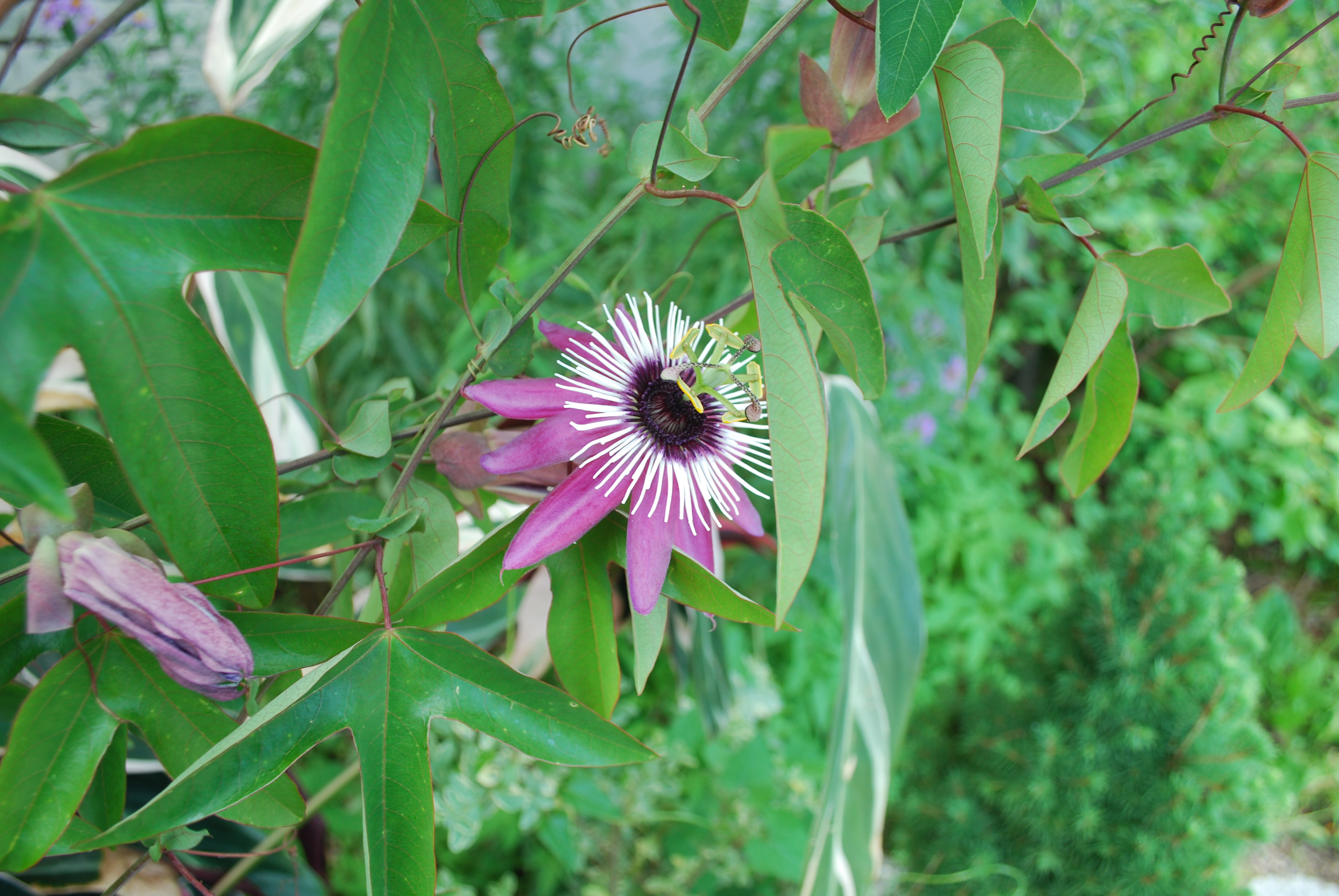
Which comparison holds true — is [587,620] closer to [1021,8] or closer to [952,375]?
[1021,8]

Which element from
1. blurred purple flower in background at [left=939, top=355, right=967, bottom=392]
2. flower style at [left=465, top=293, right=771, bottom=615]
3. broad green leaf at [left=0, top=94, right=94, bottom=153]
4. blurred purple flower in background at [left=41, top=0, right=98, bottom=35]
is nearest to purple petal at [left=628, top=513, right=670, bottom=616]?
flower style at [left=465, top=293, right=771, bottom=615]

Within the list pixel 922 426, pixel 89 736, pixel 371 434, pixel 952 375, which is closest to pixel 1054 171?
pixel 371 434

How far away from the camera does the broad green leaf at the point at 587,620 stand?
259 millimetres

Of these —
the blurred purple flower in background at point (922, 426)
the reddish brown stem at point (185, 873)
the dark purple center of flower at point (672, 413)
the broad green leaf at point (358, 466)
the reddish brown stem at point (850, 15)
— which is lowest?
the reddish brown stem at point (185, 873)

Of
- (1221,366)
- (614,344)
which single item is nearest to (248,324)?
(614,344)

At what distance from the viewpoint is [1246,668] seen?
832 mm

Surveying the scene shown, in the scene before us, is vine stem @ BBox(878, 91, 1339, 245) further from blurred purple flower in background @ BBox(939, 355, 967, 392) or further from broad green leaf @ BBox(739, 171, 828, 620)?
blurred purple flower in background @ BBox(939, 355, 967, 392)

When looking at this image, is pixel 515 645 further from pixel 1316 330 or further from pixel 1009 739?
pixel 1009 739

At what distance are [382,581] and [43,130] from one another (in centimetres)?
18

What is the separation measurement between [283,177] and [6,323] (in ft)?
0.21

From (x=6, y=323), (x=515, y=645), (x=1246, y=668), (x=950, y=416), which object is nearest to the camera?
(x=6, y=323)

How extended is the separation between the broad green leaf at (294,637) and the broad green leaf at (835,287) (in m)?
0.15

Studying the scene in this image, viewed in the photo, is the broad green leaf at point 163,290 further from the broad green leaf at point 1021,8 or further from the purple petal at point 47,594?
the broad green leaf at point 1021,8

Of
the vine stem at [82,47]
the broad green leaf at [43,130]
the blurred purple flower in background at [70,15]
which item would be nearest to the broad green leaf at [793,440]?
the broad green leaf at [43,130]
